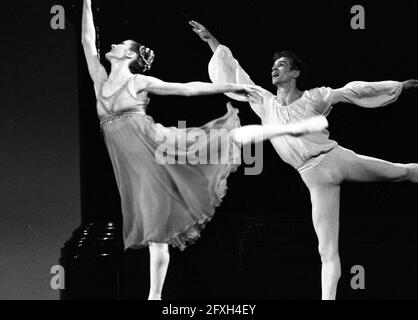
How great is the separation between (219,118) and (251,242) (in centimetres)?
73

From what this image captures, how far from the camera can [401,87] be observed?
5.40 meters

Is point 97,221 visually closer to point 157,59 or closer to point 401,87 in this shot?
point 157,59

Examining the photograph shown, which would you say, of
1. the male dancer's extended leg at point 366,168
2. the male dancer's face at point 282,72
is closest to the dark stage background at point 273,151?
the male dancer's face at point 282,72

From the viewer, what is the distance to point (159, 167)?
5.18 metres

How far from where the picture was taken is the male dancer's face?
5.43m

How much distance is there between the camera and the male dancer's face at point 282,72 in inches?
214

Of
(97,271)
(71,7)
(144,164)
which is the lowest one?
(97,271)

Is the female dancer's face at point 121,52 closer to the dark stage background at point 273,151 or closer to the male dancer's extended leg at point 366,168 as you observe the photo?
the dark stage background at point 273,151

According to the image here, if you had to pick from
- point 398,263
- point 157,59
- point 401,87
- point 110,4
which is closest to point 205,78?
point 157,59

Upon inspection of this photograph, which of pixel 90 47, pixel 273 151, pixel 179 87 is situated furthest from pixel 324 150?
pixel 90 47

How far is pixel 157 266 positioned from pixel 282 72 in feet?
3.98

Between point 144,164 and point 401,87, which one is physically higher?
point 401,87

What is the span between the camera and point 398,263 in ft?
18.0

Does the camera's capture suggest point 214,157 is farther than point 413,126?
No
